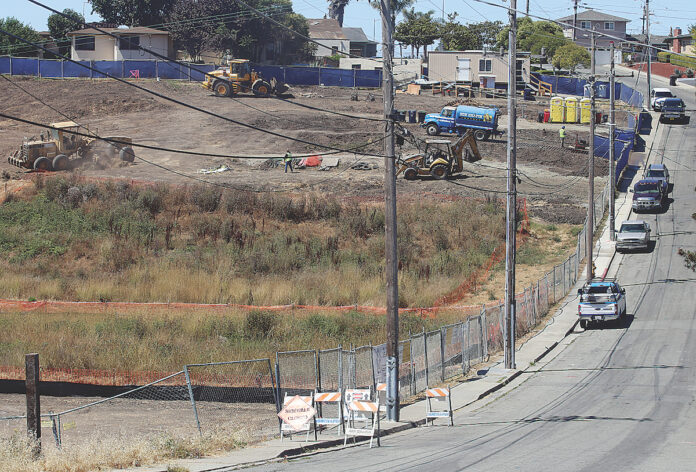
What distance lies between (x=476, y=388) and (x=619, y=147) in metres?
47.2

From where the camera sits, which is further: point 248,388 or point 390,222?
point 248,388

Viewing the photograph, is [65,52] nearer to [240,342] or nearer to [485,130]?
[485,130]

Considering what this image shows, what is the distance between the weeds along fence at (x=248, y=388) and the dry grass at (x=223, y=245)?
11934 millimetres

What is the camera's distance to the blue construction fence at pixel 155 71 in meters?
86.6

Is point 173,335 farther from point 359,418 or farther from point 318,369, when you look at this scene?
point 359,418

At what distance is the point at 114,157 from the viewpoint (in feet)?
204

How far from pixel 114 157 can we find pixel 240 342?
Result: 36.4 meters

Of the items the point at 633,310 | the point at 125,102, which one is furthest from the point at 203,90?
the point at 633,310

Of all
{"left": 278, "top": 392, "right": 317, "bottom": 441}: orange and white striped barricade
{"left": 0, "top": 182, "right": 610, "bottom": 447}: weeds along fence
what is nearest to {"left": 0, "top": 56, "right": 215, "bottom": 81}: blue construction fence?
{"left": 0, "top": 182, "right": 610, "bottom": 447}: weeds along fence

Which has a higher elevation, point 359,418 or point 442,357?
point 359,418

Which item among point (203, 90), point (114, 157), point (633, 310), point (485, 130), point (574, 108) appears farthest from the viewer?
point (203, 90)

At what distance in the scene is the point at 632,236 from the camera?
46.8 m

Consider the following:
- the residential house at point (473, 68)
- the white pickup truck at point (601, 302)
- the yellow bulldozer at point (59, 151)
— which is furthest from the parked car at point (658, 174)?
the yellow bulldozer at point (59, 151)

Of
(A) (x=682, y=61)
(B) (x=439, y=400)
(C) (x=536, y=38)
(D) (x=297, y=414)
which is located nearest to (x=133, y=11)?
(C) (x=536, y=38)
